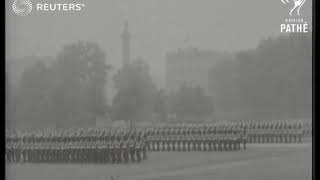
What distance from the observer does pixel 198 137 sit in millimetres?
3699

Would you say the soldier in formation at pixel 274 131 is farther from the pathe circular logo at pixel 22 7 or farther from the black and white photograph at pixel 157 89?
the pathe circular logo at pixel 22 7

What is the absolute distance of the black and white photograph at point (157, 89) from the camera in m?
3.59

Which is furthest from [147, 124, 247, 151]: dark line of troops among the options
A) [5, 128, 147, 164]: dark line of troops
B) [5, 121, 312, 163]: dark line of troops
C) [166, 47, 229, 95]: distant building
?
[166, 47, 229, 95]: distant building

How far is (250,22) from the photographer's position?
362 centimetres

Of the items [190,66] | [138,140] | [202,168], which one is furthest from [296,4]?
[138,140]

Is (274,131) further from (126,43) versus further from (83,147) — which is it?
(83,147)

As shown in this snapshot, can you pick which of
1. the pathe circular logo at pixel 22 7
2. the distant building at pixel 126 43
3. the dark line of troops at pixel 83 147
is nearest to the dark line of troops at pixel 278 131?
the dark line of troops at pixel 83 147

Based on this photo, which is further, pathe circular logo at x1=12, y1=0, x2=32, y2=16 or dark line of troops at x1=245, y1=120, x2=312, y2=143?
dark line of troops at x1=245, y1=120, x2=312, y2=143

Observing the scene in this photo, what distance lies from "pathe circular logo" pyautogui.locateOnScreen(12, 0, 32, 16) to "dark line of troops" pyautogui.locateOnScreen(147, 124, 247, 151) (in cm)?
99

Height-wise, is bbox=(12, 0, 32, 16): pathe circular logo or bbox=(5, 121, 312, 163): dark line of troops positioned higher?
bbox=(12, 0, 32, 16): pathe circular logo

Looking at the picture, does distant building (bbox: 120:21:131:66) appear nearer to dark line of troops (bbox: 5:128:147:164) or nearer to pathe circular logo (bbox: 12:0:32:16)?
dark line of troops (bbox: 5:128:147:164)

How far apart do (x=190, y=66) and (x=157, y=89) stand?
240mm

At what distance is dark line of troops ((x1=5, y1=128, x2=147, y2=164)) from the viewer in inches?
143
